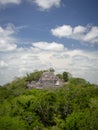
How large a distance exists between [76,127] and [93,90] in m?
28.0

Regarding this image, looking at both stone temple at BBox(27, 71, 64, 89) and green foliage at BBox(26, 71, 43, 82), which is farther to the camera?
green foliage at BBox(26, 71, 43, 82)

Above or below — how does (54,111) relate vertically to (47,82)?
below

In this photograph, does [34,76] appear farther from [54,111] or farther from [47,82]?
[54,111]

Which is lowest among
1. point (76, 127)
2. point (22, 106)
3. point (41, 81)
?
point (76, 127)

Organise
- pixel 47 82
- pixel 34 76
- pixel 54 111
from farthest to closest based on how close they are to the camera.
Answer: pixel 34 76, pixel 47 82, pixel 54 111

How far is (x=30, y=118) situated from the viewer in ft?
199

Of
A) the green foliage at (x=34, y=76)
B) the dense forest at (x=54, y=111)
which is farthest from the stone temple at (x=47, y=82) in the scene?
the dense forest at (x=54, y=111)

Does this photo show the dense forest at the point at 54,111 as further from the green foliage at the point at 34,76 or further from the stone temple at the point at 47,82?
the green foliage at the point at 34,76

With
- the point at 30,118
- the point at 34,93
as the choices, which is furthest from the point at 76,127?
the point at 34,93

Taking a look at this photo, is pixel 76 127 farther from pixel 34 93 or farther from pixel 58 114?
pixel 34 93

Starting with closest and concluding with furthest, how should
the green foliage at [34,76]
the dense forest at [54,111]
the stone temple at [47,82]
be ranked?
the dense forest at [54,111]
the stone temple at [47,82]
the green foliage at [34,76]

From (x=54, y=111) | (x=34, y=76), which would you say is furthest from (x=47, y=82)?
(x=54, y=111)

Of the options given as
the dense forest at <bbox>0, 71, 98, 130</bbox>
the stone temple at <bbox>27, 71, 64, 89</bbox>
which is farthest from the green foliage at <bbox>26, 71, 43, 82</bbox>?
the dense forest at <bbox>0, 71, 98, 130</bbox>

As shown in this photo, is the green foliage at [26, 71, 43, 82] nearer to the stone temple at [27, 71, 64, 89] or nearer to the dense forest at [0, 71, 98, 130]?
the stone temple at [27, 71, 64, 89]
